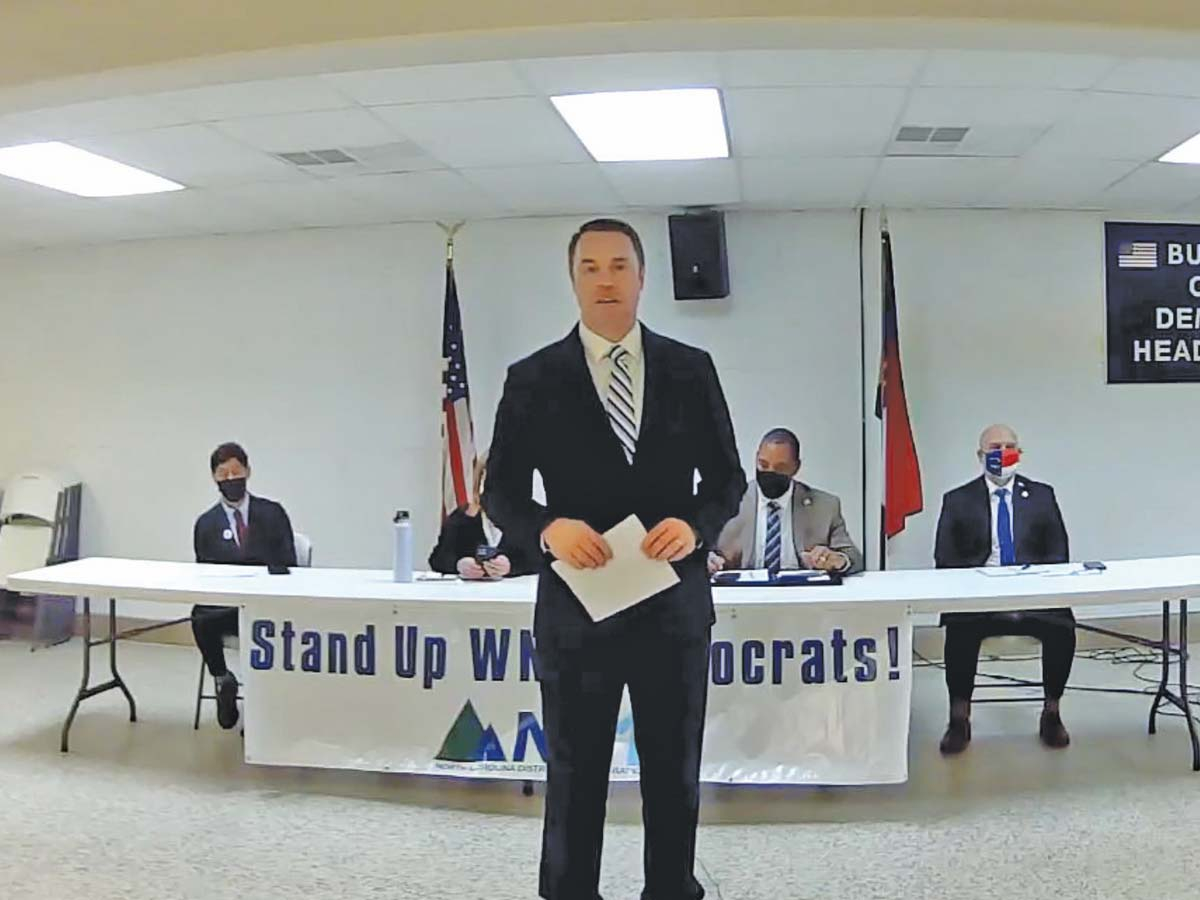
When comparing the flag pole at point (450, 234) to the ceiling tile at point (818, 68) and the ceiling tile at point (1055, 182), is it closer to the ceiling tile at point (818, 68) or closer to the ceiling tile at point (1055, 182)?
the ceiling tile at point (818, 68)

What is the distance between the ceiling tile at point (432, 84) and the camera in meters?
3.20

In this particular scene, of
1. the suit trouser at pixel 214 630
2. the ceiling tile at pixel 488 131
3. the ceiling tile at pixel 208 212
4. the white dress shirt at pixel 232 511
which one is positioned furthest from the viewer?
the ceiling tile at pixel 208 212

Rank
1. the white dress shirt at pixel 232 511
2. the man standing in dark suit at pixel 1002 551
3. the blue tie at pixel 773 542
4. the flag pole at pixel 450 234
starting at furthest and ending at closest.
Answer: the flag pole at pixel 450 234, the white dress shirt at pixel 232 511, the blue tie at pixel 773 542, the man standing in dark suit at pixel 1002 551

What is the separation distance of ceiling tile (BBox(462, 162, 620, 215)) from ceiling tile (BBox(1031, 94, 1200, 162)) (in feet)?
6.11

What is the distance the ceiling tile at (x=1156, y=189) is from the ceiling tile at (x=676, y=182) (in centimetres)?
181

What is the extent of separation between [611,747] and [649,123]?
2546 millimetres

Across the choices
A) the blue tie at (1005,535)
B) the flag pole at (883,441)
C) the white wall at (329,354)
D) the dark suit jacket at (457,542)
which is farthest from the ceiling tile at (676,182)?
the blue tie at (1005,535)

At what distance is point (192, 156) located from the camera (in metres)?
4.21

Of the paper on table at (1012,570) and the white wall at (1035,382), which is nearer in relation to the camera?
the paper on table at (1012,570)

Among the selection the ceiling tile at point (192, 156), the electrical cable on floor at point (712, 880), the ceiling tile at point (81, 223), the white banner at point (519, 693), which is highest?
the ceiling tile at point (81, 223)

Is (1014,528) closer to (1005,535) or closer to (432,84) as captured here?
(1005,535)

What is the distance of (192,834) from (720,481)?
2.20 m

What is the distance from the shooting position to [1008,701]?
438 centimetres

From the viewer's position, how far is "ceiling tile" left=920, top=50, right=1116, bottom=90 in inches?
124
